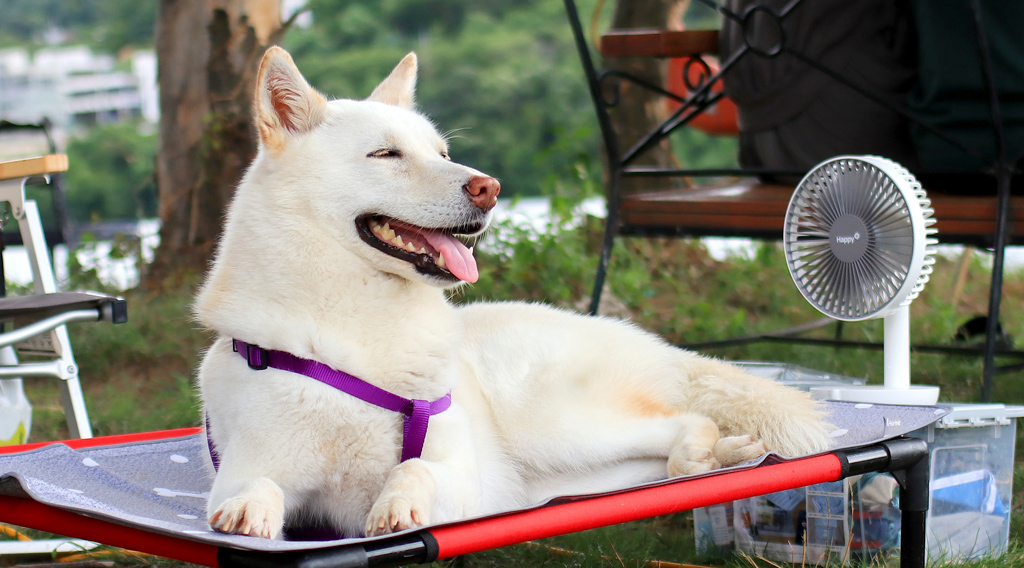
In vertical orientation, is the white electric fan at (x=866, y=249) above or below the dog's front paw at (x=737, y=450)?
above

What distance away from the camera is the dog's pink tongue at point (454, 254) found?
171 cm

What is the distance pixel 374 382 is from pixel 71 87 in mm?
22491

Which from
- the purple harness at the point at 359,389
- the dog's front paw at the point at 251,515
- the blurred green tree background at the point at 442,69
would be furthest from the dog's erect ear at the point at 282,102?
the blurred green tree background at the point at 442,69

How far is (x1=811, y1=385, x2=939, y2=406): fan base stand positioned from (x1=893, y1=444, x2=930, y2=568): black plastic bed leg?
415 mm

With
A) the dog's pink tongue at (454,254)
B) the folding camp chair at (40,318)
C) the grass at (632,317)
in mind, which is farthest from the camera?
the grass at (632,317)

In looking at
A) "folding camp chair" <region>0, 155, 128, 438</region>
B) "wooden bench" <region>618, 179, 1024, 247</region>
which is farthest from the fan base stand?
"folding camp chair" <region>0, 155, 128, 438</region>

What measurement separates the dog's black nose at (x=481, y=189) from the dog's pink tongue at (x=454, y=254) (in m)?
0.09

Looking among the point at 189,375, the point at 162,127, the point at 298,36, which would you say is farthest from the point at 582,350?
the point at 298,36

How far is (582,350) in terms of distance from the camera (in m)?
2.12

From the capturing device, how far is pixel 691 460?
1.83m

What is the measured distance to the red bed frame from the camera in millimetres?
1327

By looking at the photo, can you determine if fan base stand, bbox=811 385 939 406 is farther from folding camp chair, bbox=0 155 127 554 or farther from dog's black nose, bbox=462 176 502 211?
folding camp chair, bbox=0 155 127 554

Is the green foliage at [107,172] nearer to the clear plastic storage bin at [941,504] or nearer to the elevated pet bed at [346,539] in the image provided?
the elevated pet bed at [346,539]

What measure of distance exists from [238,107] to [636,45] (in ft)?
9.27
